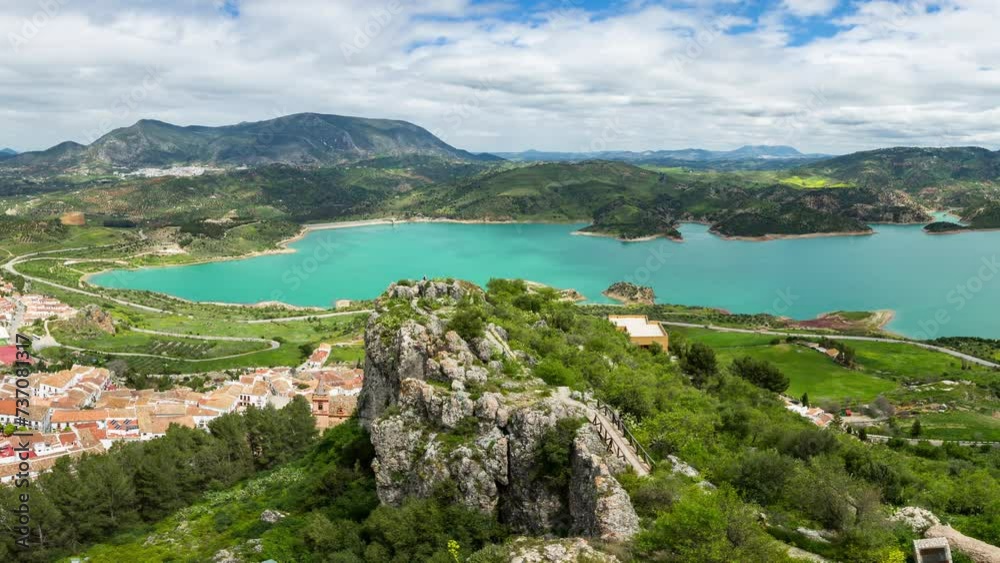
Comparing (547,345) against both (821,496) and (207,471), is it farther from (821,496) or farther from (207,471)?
(207,471)

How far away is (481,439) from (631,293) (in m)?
98.1

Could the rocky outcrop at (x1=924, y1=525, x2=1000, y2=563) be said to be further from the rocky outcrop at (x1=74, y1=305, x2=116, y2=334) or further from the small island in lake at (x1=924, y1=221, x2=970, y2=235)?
the small island in lake at (x1=924, y1=221, x2=970, y2=235)

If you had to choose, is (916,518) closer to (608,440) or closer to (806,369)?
(608,440)

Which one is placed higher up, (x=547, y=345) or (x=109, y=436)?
(x=547, y=345)

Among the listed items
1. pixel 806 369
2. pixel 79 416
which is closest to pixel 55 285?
pixel 79 416

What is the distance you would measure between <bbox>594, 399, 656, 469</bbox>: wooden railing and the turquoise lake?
8601 cm

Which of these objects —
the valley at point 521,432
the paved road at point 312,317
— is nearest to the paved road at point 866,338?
the valley at point 521,432

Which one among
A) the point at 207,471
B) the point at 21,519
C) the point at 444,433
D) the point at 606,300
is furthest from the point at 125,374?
the point at 606,300

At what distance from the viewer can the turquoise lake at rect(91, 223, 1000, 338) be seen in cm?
10756

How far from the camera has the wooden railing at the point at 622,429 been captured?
18.1 m

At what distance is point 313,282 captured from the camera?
134 meters

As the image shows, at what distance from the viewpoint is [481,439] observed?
1909cm

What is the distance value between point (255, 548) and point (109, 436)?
96.0 ft

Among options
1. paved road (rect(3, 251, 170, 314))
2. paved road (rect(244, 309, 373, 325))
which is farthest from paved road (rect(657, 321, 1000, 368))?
paved road (rect(3, 251, 170, 314))
